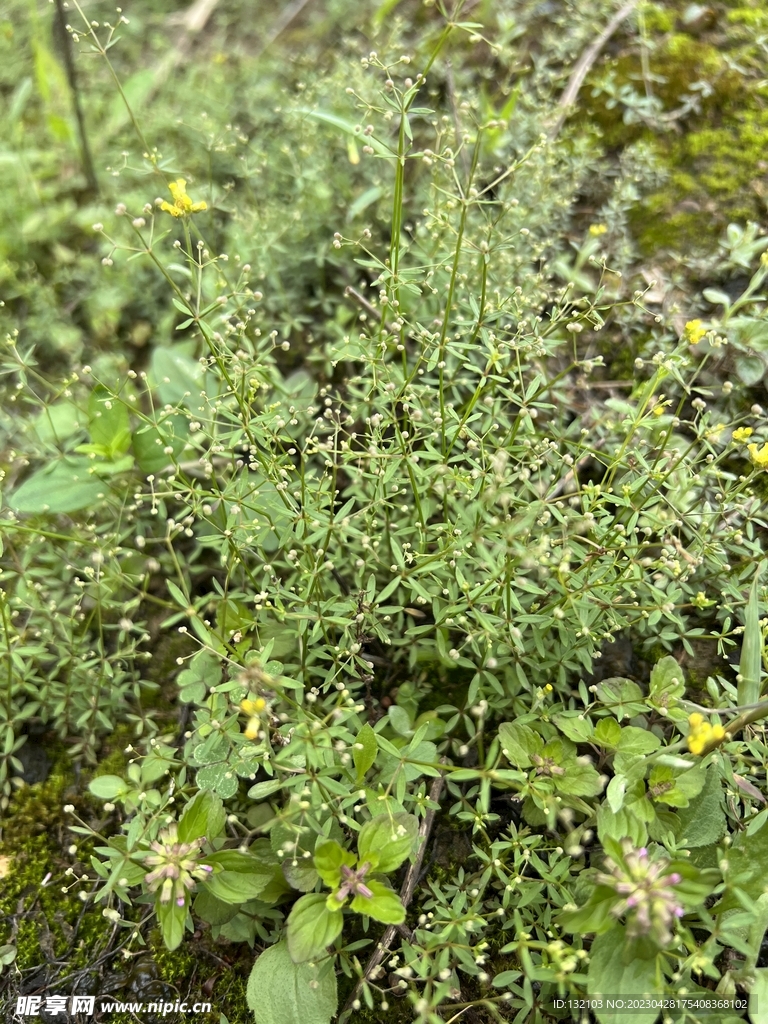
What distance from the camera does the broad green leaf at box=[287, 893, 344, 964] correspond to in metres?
1.69

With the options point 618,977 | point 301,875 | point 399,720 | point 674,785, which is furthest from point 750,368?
point 301,875

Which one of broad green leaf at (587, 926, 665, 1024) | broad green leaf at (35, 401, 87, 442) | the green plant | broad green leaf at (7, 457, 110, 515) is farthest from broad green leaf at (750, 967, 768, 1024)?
broad green leaf at (35, 401, 87, 442)

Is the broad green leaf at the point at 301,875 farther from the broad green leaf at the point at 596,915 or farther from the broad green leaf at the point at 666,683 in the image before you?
the broad green leaf at the point at 666,683

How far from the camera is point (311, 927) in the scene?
1.72m

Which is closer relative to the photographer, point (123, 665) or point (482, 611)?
point (482, 611)

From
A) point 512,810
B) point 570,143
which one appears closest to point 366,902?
point 512,810

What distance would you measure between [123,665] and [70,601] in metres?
0.32

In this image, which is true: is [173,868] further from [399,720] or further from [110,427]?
[110,427]

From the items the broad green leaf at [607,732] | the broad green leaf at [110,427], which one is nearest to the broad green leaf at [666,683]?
the broad green leaf at [607,732]

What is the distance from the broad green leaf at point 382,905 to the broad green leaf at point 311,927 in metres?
0.09

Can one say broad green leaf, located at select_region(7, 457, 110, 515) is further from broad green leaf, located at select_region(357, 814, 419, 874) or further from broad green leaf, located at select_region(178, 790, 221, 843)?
broad green leaf, located at select_region(357, 814, 419, 874)

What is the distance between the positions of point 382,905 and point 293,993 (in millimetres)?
412

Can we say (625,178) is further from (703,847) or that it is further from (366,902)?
(366,902)

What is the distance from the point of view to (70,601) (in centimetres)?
239
